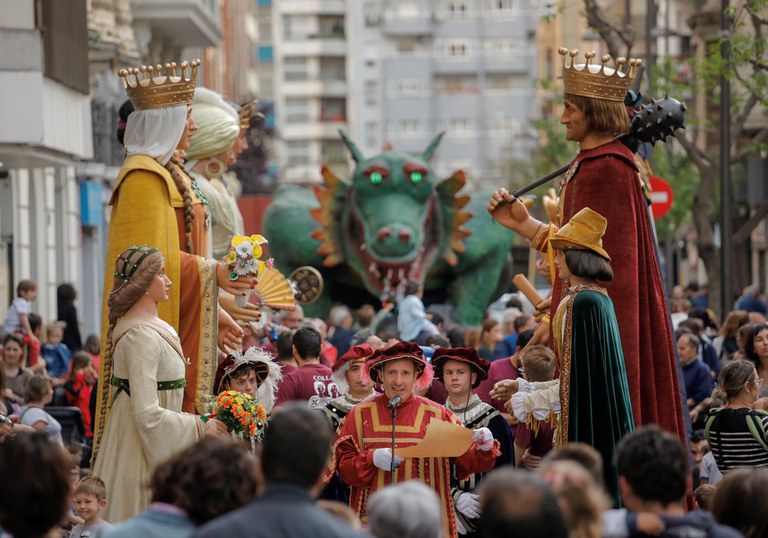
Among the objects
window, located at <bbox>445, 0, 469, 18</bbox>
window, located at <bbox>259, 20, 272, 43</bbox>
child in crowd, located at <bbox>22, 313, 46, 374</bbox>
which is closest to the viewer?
child in crowd, located at <bbox>22, 313, 46, 374</bbox>

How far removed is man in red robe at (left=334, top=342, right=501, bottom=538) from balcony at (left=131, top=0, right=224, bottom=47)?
79.7ft

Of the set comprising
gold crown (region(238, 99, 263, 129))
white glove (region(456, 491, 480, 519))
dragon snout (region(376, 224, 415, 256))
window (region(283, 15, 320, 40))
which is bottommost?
white glove (region(456, 491, 480, 519))

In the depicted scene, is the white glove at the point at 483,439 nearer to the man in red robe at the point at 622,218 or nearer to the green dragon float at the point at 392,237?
the man in red robe at the point at 622,218

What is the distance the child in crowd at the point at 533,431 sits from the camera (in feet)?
35.8

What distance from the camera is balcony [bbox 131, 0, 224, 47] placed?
34.1 meters

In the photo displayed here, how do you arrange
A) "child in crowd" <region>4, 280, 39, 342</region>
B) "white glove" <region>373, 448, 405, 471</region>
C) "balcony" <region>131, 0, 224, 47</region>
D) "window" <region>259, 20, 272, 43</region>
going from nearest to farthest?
1. "white glove" <region>373, 448, 405, 471</region>
2. "child in crowd" <region>4, 280, 39, 342</region>
3. "balcony" <region>131, 0, 224, 47</region>
4. "window" <region>259, 20, 272, 43</region>

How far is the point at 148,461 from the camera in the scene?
9383 millimetres

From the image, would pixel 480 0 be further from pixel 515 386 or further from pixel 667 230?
pixel 515 386

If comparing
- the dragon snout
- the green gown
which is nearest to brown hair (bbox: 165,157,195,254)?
→ the green gown

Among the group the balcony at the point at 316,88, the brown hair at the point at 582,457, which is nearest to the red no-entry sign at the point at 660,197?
the brown hair at the point at 582,457

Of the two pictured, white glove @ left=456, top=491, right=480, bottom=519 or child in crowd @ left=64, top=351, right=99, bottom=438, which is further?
child in crowd @ left=64, top=351, right=99, bottom=438

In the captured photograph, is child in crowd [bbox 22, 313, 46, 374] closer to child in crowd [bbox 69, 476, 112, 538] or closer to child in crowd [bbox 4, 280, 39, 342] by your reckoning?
child in crowd [bbox 4, 280, 39, 342]

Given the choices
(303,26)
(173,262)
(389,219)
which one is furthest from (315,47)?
(173,262)

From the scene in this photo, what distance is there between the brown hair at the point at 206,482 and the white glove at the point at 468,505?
3.83 m
